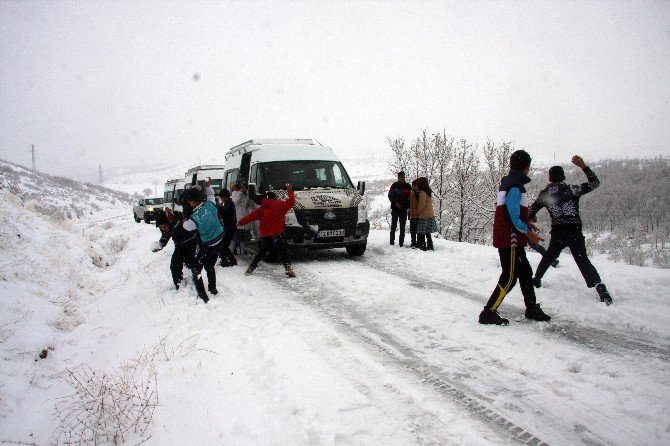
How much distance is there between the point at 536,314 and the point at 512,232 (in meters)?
1.06

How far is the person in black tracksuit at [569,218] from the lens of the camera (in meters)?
5.55

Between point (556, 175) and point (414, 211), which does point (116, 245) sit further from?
point (556, 175)

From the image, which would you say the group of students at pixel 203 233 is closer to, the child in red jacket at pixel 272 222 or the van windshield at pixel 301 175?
the child in red jacket at pixel 272 222

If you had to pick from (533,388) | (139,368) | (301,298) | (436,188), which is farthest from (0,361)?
(436,188)

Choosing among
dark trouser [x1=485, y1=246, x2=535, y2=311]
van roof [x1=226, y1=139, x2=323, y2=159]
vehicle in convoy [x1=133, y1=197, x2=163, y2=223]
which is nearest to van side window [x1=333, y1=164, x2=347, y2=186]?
van roof [x1=226, y1=139, x2=323, y2=159]

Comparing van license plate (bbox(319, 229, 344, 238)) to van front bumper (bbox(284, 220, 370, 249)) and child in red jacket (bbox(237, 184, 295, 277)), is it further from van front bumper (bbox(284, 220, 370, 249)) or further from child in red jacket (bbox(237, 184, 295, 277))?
child in red jacket (bbox(237, 184, 295, 277))

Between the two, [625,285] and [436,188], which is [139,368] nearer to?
[625,285]

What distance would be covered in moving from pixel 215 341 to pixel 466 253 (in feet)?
20.9

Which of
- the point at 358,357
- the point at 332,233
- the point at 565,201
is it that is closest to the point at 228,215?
the point at 332,233

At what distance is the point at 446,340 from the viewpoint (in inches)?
177

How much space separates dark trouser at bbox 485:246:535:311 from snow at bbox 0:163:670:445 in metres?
0.36

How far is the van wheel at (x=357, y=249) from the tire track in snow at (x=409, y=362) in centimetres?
307

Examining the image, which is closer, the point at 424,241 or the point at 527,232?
the point at 527,232

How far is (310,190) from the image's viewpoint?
31.2 ft
